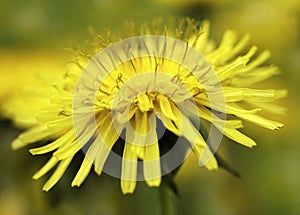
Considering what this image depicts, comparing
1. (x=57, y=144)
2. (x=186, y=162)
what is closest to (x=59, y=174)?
(x=57, y=144)

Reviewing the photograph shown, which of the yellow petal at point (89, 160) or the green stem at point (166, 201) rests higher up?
the yellow petal at point (89, 160)

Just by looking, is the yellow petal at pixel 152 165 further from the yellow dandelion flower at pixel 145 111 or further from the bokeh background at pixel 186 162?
the bokeh background at pixel 186 162

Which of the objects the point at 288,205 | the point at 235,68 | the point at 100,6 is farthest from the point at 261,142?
the point at 235,68

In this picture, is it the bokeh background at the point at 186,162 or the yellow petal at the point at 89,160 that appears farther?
the bokeh background at the point at 186,162

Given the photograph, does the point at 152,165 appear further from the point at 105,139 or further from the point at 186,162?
the point at 186,162

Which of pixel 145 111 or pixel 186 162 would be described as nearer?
pixel 145 111

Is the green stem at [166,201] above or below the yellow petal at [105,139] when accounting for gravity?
below

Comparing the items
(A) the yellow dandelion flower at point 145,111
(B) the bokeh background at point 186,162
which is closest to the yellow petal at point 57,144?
(A) the yellow dandelion flower at point 145,111
